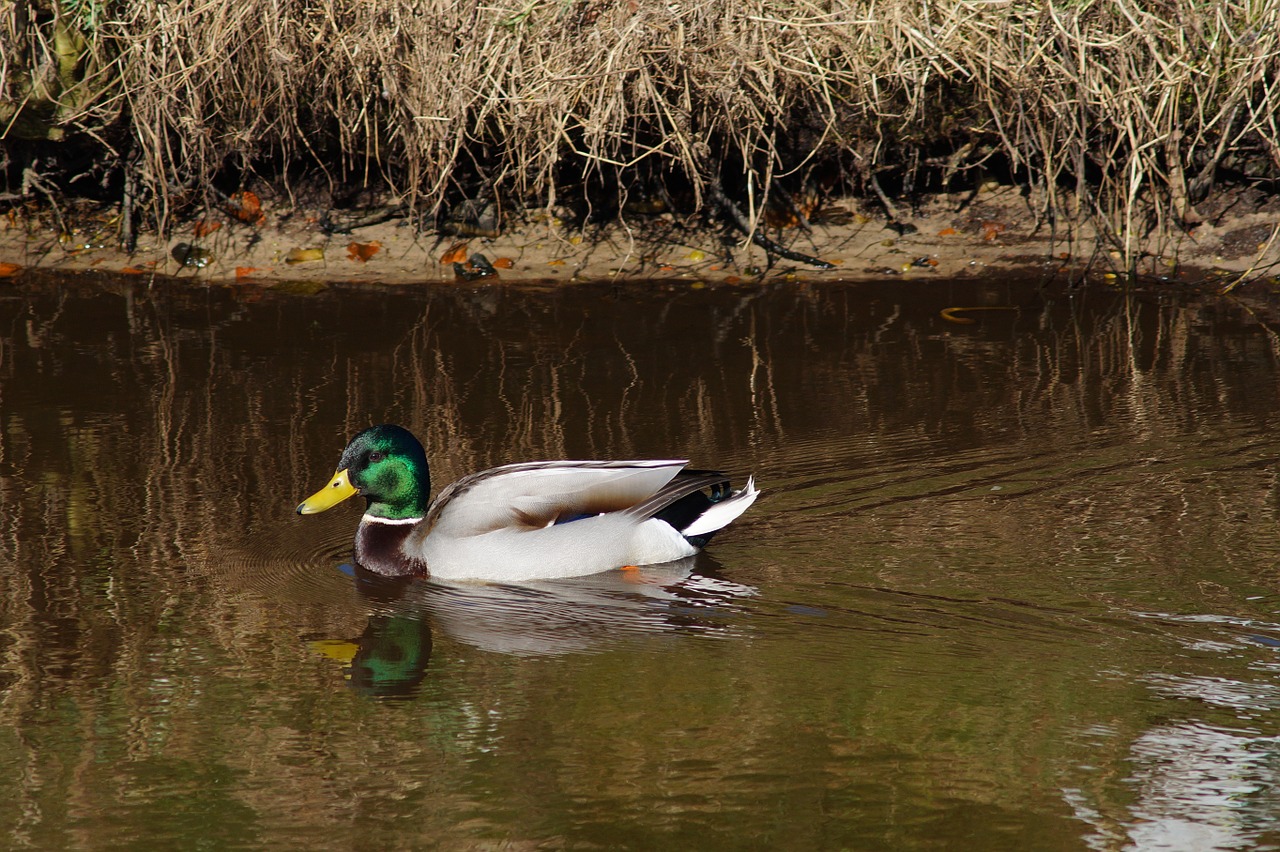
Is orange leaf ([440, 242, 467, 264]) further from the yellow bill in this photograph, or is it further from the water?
the yellow bill

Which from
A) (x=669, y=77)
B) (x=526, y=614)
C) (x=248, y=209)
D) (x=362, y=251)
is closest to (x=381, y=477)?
(x=526, y=614)

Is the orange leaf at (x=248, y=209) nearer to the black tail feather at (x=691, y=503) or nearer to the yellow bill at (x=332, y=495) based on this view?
the yellow bill at (x=332, y=495)

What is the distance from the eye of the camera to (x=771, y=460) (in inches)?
228

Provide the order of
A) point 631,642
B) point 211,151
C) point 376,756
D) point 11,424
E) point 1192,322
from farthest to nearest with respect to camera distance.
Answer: point 211,151 < point 1192,322 < point 11,424 < point 631,642 < point 376,756

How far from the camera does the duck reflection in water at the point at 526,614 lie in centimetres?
442

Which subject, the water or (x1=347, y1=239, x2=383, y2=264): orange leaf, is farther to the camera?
(x1=347, y1=239, x2=383, y2=264): orange leaf

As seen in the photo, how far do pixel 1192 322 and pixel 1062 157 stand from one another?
1.13 metres

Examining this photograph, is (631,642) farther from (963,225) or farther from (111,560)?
(963,225)

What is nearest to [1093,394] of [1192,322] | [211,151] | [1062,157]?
[1192,322]

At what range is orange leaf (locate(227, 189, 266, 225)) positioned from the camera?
9.12 m

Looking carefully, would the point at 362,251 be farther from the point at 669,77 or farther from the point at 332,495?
the point at 332,495

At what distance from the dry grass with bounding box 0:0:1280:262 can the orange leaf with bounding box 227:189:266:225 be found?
61cm

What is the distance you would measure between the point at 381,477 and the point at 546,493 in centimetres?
61

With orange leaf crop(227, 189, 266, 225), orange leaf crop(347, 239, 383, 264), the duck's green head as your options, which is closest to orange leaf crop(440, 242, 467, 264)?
orange leaf crop(347, 239, 383, 264)
